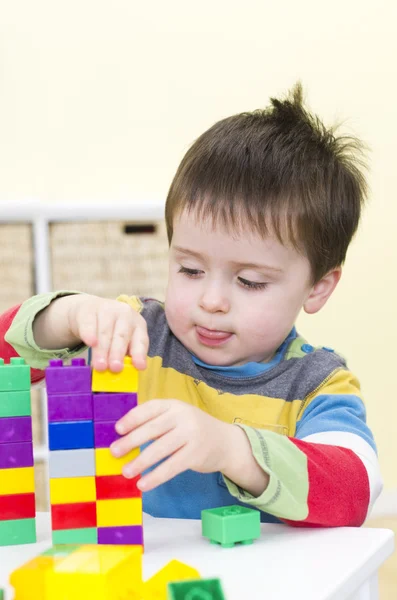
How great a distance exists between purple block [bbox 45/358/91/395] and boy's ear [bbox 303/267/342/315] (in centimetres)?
47

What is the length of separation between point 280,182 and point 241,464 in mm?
379

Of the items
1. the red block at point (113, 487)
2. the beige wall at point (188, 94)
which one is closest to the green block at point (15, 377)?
the red block at point (113, 487)

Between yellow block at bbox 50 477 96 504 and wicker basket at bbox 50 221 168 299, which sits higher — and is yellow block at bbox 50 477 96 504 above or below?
above

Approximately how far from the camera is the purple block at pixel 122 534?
57 cm

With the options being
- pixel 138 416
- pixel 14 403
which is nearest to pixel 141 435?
pixel 138 416

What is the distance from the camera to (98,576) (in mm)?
429

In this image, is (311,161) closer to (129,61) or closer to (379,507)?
(129,61)

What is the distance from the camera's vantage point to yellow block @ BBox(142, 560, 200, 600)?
1.54 ft

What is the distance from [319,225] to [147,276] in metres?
0.85

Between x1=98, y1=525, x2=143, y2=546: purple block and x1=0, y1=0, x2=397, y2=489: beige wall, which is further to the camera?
x1=0, y1=0, x2=397, y2=489: beige wall

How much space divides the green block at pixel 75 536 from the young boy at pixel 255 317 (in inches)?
5.0

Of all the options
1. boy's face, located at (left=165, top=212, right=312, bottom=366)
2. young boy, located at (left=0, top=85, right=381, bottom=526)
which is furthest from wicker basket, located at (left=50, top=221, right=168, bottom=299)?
boy's face, located at (left=165, top=212, right=312, bottom=366)

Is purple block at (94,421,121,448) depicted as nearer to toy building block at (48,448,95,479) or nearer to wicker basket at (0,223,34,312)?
toy building block at (48,448,95,479)

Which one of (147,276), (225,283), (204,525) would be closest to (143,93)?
(147,276)
